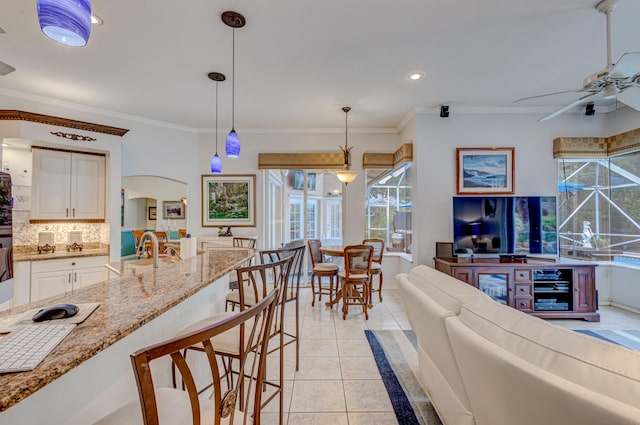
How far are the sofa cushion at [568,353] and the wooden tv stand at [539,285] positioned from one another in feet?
8.50

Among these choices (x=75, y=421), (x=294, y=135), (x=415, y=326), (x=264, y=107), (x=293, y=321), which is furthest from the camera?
(x=294, y=135)

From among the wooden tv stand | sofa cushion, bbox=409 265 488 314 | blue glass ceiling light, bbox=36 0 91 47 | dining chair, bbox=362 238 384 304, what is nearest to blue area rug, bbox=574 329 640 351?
the wooden tv stand

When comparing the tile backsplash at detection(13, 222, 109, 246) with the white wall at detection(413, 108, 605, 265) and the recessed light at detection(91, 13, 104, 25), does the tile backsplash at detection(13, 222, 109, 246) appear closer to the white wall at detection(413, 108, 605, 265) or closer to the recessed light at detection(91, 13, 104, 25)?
the recessed light at detection(91, 13, 104, 25)

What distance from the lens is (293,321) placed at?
11.4ft

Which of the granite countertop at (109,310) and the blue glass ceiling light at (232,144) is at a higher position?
the blue glass ceiling light at (232,144)

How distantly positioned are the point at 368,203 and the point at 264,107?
2.39 metres

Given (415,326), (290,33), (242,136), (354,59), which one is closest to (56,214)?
(242,136)

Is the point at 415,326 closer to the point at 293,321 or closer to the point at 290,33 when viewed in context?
the point at 293,321

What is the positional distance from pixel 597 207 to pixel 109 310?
567 cm

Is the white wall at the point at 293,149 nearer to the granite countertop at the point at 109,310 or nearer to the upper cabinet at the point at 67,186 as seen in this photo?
the upper cabinet at the point at 67,186

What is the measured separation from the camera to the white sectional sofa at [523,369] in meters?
0.71

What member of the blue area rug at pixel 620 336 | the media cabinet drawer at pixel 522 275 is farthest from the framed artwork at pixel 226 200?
the blue area rug at pixel 620 336

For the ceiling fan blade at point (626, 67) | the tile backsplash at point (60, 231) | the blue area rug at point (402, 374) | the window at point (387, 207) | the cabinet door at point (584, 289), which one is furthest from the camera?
the window at point (387, 207)

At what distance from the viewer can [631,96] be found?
2408 millimetres
